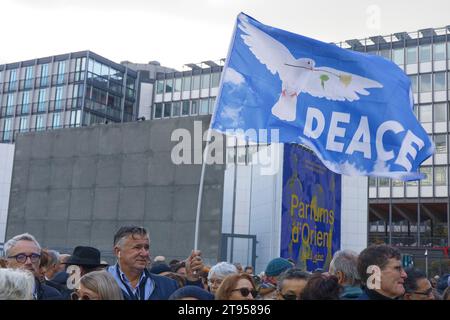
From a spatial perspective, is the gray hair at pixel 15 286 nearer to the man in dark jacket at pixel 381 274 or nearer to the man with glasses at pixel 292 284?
the man with glasses at pixel 292 284

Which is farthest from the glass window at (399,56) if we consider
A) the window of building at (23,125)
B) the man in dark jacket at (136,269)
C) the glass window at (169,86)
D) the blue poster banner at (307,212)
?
the man in dark jacket at (136,269)

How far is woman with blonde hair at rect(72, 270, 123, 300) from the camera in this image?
383 centimetres

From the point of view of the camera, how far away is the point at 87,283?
3.89 metres

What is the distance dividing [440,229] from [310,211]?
151 feet

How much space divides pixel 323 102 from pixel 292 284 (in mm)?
3954

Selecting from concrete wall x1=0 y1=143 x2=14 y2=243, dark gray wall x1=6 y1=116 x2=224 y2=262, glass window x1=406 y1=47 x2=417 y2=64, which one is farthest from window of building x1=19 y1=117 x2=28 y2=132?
dark gray wall x1=6 y1=116 x2=224 y2=262

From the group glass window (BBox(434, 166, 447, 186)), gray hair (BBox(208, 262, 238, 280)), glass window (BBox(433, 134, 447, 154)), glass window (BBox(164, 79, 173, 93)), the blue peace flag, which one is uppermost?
glass window (BBox(164, 79, 173, 93))

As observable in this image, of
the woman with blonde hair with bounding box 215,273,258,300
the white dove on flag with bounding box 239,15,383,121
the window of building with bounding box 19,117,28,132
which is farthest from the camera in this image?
the window of building with bounding box 19,117,28,132

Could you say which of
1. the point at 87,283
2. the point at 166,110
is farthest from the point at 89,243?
the point at 166,110

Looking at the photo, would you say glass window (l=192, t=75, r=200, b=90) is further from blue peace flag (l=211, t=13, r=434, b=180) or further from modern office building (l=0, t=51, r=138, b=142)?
blue peace flag (l=211, t=13, r=434, b=180)

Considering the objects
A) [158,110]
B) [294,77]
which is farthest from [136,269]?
[158,110]

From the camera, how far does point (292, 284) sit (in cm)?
461

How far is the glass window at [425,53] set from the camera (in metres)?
55.7

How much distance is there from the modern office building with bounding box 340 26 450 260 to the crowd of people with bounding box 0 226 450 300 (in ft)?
161
